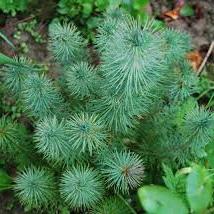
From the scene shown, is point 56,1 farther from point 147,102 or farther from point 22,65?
point 147,102

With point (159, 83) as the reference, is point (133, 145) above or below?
below

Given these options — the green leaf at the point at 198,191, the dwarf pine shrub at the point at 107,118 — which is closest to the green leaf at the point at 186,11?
the dwarf pine shrub at the point at 107,118

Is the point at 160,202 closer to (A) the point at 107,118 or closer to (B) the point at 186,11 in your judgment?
(A) the point at 107,118

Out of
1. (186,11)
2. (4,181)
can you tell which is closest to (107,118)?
(4,181)

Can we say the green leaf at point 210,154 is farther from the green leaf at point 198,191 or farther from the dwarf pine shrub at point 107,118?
the green leaf at point 198,191

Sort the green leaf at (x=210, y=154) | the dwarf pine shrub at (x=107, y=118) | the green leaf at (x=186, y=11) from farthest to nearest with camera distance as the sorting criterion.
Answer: the green leaf at (x=186, y=11), the green leaf at (x=210, y=154), the dwarf pine shrub at (x=107, y=118)

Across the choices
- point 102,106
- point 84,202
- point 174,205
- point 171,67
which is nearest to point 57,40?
point 102,106
